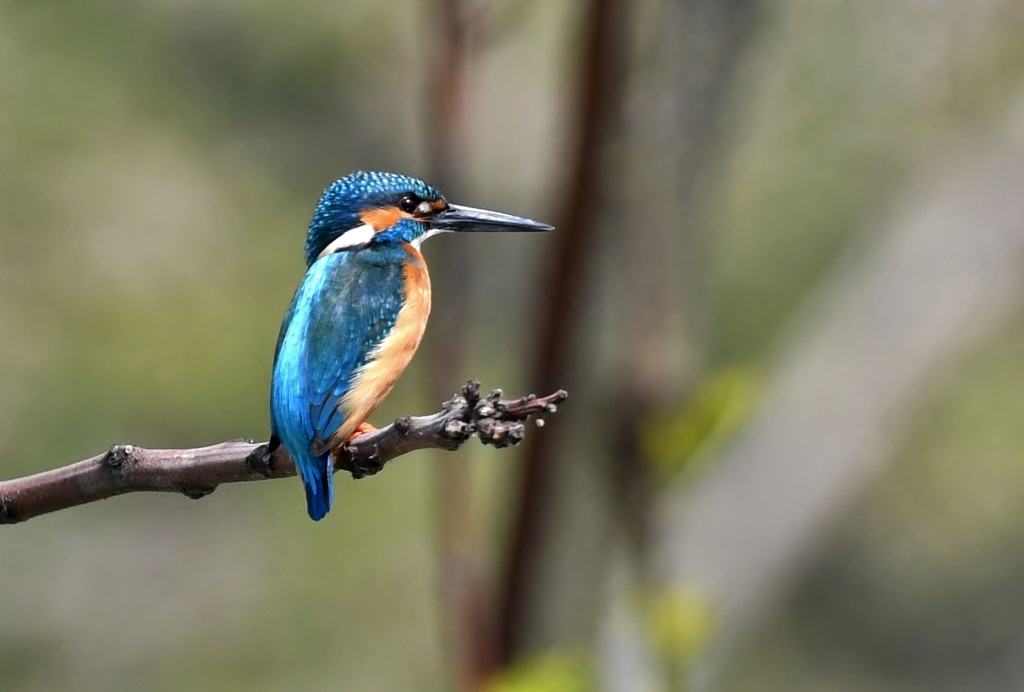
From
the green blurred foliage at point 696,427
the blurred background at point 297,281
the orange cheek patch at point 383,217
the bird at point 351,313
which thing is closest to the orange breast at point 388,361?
the bird at point 351,313

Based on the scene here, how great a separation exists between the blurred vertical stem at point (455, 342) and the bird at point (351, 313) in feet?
0.66

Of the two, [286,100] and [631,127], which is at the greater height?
[631,127]

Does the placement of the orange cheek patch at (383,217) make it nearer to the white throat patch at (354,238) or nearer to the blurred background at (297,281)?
the white throat patch at (354,238)

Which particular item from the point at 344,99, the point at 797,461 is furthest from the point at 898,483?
the point at 344,99

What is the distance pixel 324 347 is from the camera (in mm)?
1348

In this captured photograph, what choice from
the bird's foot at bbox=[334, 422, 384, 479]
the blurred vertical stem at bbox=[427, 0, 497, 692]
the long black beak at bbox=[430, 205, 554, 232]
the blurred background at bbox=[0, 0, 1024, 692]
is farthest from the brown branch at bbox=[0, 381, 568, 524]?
the blurred background at bbox=[0, 0, 1024, 692]

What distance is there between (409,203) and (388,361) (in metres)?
0.29

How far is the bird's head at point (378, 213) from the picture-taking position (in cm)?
157

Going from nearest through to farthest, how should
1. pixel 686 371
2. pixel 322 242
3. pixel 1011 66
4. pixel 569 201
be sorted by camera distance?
pixel 322 242 < pixel 569 201 < pixel 686 371 < pixel 1011 66

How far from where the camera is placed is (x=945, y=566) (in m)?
4.70

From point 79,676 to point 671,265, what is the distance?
10.8 feet

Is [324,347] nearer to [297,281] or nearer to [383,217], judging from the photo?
[383,217]

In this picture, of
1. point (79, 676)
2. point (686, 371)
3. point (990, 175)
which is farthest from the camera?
point (79, 676)

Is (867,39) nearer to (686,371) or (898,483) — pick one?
(898,483)
